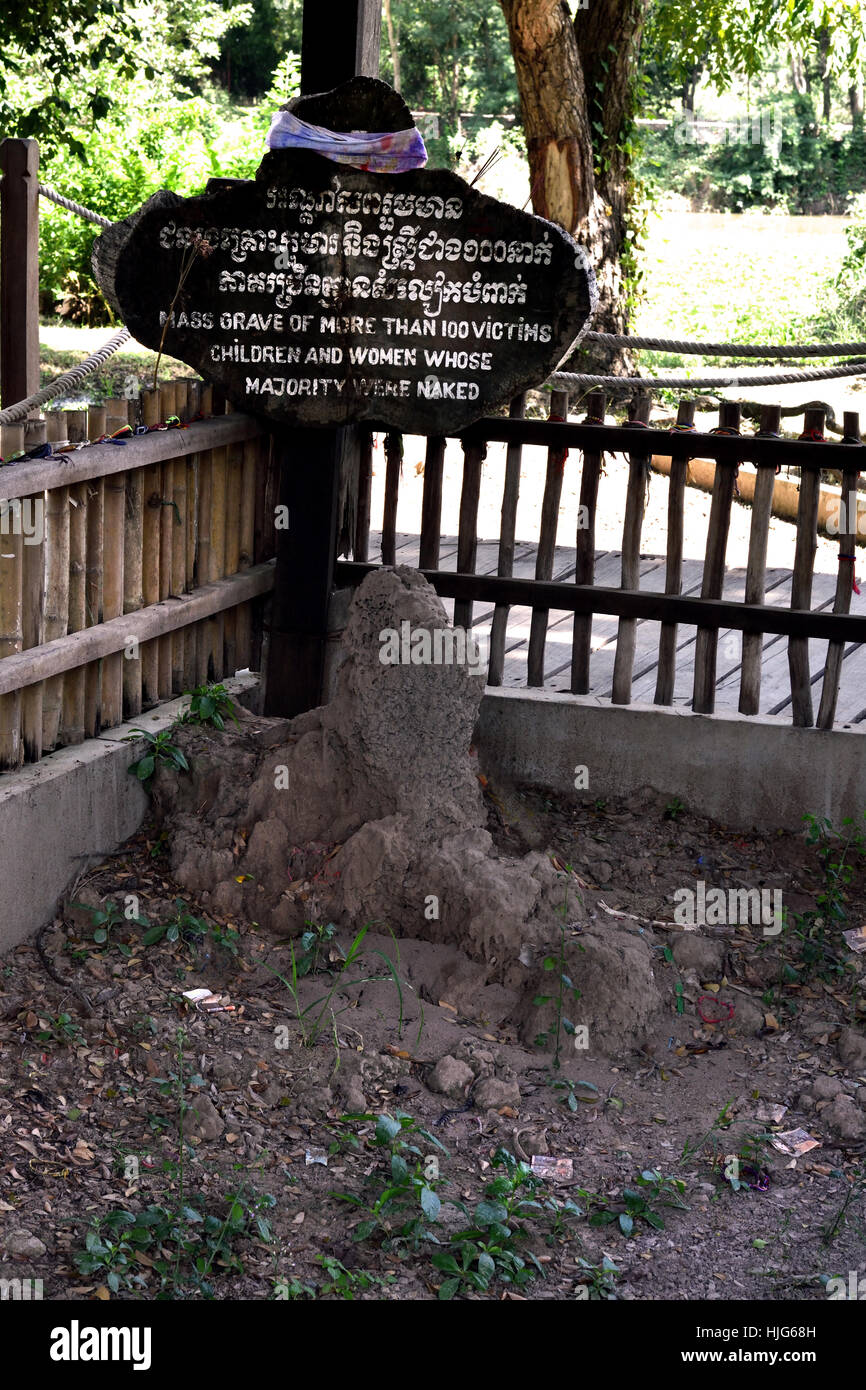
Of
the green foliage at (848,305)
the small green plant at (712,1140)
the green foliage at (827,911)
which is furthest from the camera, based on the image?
the green foliage at (848,305)

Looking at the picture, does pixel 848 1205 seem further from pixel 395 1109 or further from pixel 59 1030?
pixel 59 1030

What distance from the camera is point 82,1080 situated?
388 centimetres

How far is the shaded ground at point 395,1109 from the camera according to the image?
3291mm

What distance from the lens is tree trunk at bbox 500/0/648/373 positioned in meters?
10.1

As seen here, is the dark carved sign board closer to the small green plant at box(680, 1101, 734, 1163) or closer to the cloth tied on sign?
the cloth tied on sign

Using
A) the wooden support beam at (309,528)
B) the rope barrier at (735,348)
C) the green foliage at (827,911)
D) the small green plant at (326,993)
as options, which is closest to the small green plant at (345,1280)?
the small green plant at (326,993)

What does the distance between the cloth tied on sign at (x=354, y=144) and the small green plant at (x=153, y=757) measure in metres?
2.19

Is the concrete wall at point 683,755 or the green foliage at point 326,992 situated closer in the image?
the green foliage at point 326,992

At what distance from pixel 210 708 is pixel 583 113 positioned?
23.2 ft

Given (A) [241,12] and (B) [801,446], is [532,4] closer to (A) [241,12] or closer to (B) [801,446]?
(B) [801,446]

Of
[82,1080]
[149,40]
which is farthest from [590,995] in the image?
[149,40]

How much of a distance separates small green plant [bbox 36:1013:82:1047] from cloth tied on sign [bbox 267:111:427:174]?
314 centimetres

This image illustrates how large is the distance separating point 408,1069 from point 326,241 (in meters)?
3.01

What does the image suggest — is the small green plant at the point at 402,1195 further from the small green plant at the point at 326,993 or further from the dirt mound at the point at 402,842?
the dirt mound at the point at 402,842
